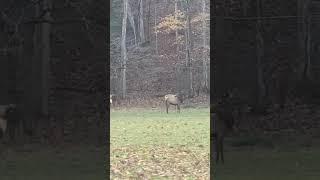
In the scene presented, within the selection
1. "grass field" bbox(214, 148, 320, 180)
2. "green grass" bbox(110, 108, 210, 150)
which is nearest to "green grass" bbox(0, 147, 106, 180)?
"grass field" bbox(214, 148, 320, 180)

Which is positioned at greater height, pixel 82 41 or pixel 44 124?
pixel 82 41

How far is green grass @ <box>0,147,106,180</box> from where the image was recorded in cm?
689

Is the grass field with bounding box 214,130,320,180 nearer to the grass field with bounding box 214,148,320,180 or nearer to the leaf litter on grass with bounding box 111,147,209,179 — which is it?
the grass field with bounding box 214,148,320,180

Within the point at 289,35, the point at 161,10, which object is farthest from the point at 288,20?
the point at 161,10

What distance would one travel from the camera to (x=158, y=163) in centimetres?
852

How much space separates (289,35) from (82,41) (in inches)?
159

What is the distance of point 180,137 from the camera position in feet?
40.3

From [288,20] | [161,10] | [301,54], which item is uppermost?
[161,10]

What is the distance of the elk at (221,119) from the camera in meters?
8.01

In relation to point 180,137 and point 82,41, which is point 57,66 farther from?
point 180,137

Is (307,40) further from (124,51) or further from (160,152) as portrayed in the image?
(124,51)

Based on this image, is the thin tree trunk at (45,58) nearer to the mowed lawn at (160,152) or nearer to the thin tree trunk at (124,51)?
the mowed lawn at (160,152)

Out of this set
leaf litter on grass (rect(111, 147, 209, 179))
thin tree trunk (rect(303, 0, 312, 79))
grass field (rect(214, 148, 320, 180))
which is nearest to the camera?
grass field (rect(214, 148, 320, 180))

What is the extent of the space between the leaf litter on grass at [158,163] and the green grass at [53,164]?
305mm
